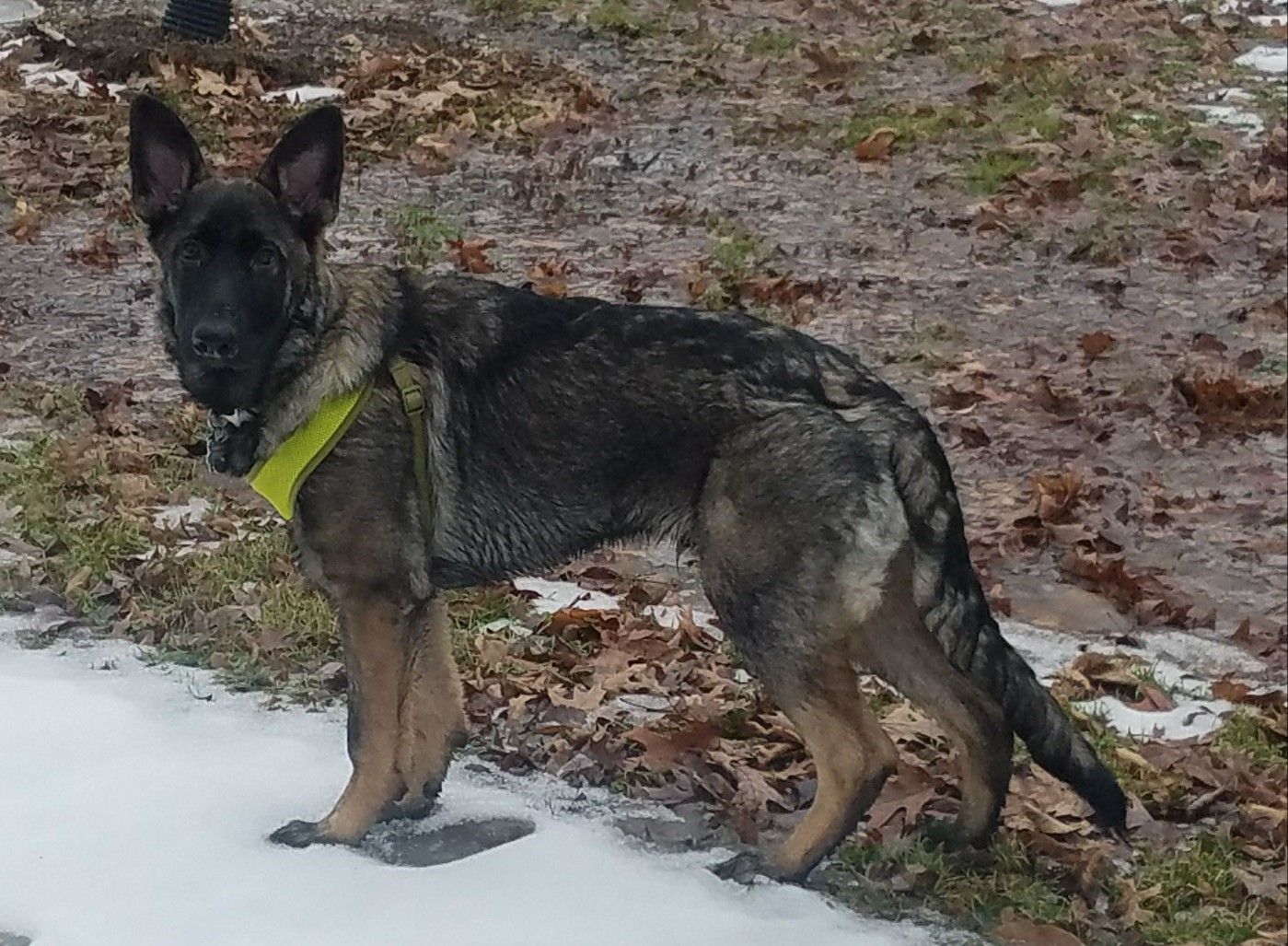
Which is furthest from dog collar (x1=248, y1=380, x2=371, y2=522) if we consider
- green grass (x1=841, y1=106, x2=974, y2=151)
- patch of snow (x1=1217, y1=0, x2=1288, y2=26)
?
patch of snow (x1=1217, y1=0, x2=1288, y2=26)

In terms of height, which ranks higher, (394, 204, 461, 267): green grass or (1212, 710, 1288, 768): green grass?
(394, 204, 461, 267): green grass

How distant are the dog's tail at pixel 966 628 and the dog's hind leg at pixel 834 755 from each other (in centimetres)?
29

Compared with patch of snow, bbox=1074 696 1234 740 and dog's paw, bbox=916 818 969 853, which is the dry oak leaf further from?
dog's paw, bbox=916 818 969 853

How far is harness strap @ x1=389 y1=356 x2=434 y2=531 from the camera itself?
4477 mm

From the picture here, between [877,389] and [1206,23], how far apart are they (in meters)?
12.8

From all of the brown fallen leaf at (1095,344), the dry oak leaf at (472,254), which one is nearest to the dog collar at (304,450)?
the brown fallen leaf at (1095,344)

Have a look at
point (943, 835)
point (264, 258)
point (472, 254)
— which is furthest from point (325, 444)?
point (472, 254)

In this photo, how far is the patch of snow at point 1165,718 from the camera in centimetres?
514

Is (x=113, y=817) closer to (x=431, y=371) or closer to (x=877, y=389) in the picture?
(x=431, y=371)

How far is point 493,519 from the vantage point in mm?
4664

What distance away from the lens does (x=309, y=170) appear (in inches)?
176

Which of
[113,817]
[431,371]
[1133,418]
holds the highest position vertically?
[431,371]

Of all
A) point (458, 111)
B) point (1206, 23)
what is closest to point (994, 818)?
point (458, 111)

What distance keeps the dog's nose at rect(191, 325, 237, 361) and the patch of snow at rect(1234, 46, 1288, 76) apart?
11668 mm
